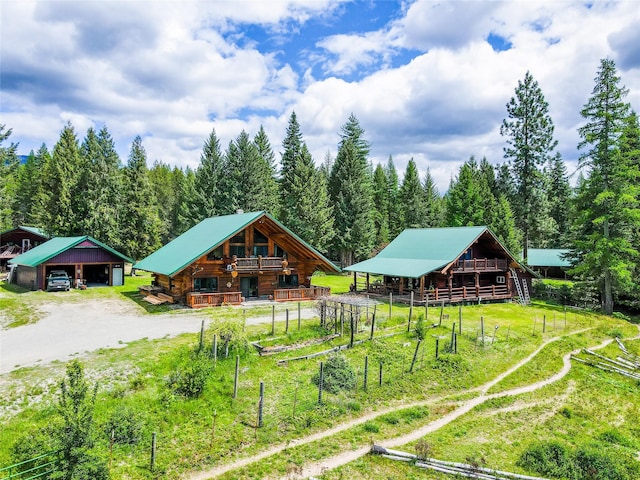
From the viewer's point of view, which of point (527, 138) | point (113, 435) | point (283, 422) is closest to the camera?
point (113, 435)

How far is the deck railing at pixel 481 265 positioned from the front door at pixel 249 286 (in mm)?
14765

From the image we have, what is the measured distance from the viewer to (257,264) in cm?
3011

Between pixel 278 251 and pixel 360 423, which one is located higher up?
pixel 278 251

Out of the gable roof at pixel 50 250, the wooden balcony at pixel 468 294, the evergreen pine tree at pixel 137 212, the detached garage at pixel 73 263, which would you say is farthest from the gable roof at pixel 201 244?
the evergreen pine tree at pixel 137 212

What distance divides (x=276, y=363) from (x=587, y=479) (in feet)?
33.9

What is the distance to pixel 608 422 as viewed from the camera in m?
14.6

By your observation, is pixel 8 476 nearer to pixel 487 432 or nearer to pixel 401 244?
pixel 487 432

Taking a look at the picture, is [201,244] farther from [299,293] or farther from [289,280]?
[299,293]

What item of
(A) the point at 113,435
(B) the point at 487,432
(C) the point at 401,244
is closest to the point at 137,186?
(C) the point at 401,244

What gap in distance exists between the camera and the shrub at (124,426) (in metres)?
11.4

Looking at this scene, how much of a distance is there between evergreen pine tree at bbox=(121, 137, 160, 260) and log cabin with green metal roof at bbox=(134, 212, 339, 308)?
1528 centimetres

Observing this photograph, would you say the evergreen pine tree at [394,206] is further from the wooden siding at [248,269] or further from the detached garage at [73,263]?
the detached garage at [73,263]

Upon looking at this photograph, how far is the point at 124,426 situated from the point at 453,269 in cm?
2556

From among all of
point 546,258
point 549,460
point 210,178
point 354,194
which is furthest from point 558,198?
point 549,460
